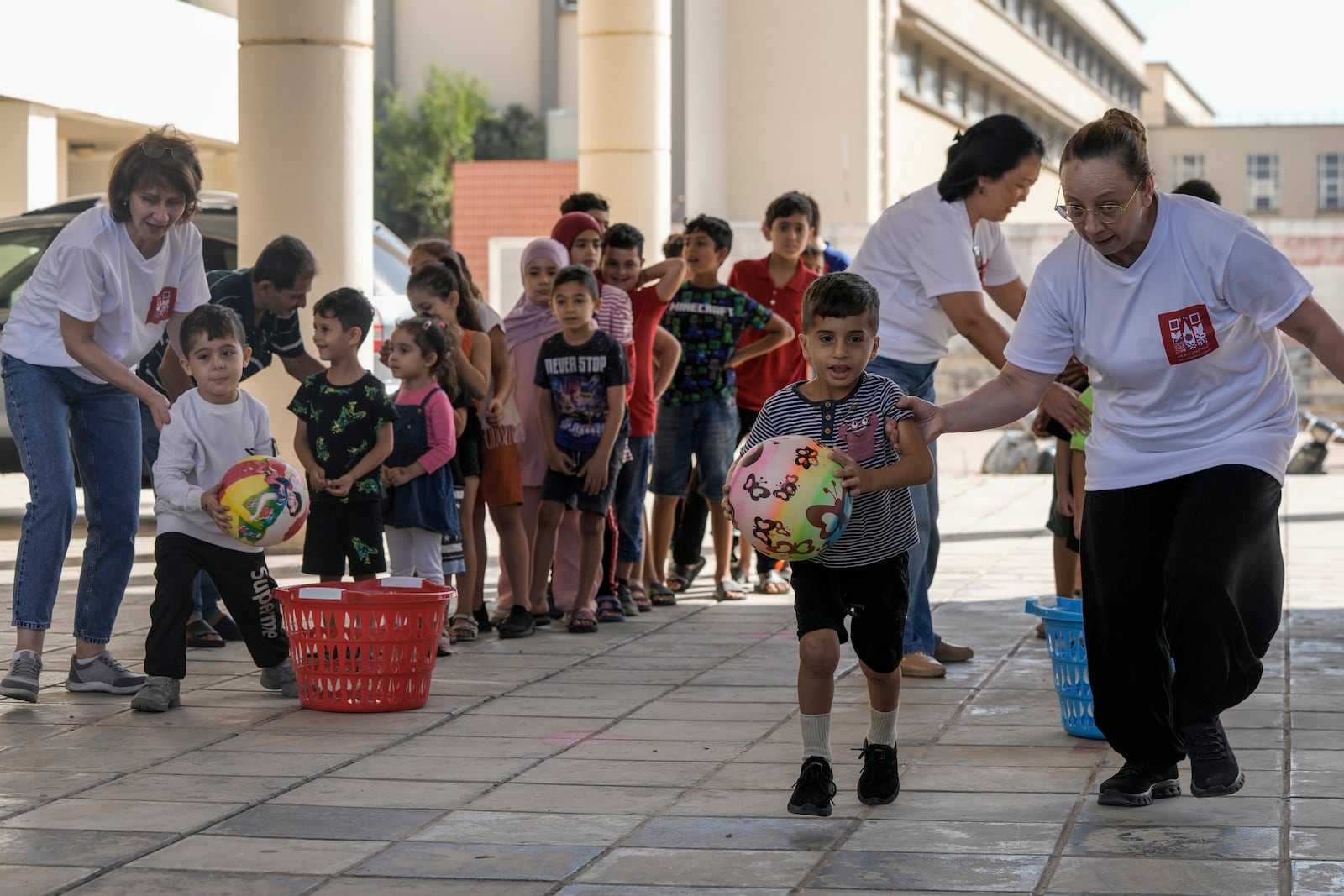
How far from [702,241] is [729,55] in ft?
119

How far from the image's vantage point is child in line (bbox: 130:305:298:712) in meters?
6.48

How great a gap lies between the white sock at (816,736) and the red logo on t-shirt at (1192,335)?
1333 millimetres

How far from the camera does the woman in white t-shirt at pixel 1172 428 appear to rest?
4.74 meters

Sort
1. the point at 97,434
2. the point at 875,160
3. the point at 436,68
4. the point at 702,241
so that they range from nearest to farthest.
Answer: the point at 97,434
the point at 702,241
the point at 875,160
the point at 436,68

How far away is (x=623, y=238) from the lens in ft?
30.0

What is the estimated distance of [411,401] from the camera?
779 centimetres

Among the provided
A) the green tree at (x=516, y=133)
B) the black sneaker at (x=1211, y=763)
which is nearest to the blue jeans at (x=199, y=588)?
the black sneaker at (x=1211, y=763)

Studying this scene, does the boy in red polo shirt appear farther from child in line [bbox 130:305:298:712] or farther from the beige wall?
the beige wall

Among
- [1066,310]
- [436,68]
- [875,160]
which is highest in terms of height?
[436,68]

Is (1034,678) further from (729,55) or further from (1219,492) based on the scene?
(729,55)

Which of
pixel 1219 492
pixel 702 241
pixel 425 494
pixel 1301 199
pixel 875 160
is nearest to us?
pixel 1219 492

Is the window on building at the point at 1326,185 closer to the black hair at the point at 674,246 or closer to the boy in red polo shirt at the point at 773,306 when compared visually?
the black hair at the point at 674,246

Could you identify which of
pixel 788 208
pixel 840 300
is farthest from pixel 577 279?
pixel 840 300

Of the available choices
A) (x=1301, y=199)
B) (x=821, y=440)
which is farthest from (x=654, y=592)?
(x=1301, y=199)
